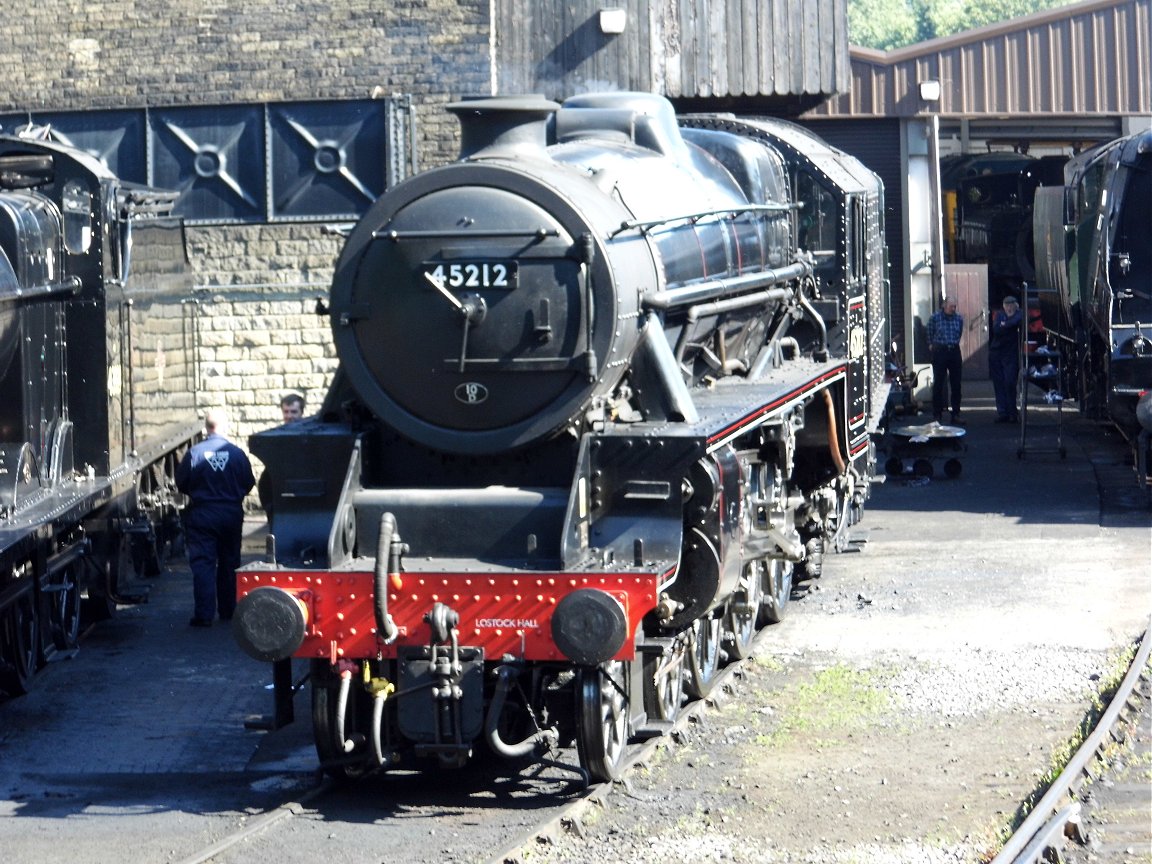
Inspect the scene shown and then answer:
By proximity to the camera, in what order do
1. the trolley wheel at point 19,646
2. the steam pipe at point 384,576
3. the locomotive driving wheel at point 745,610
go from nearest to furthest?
the steam pipe at point 384,576, the locomotive driving wheel at point 745,610, the trolley wheel at point 19,646

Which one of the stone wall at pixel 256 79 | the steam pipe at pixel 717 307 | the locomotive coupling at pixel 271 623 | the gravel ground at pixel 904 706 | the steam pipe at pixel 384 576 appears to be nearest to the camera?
the gravel ground at pixel 904 706

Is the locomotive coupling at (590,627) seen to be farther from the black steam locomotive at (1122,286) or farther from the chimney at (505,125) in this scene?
the black steam locomotive at (1122,286)

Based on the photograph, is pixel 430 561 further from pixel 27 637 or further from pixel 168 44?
pixel 168 44

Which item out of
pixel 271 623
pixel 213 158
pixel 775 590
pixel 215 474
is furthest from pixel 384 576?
pixel 213 158

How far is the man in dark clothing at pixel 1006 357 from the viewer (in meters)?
19.3

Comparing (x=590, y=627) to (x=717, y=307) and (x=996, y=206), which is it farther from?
(x=996, y=206)

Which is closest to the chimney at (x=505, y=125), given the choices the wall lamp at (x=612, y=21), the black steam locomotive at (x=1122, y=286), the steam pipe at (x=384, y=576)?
the steam pipe at (x=384, y=576)

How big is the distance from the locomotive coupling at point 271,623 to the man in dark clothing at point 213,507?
378cm

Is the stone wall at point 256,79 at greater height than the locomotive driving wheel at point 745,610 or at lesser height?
greater

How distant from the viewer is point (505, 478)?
7250 millimetres

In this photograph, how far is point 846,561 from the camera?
39.8 feet

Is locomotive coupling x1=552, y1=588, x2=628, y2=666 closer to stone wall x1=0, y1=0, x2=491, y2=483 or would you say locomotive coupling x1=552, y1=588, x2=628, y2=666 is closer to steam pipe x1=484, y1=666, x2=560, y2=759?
steam pipe x1=484, y1=666, x2=560, y2=759

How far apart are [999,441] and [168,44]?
9.54 meters

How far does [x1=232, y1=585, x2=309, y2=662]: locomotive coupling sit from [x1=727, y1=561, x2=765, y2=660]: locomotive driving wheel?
276cm
